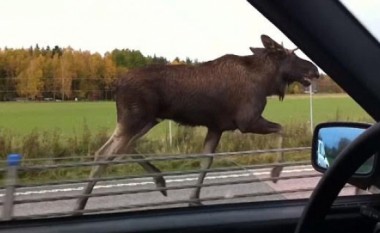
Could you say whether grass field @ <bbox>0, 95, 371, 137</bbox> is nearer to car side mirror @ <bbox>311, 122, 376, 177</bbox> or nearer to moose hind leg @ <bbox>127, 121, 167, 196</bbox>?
moose hind leg @ <bbox>127, 121, 167, 196</bbox>

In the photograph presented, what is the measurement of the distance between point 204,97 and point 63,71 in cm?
55

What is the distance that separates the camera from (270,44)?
9.22ft

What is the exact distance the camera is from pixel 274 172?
112 inches

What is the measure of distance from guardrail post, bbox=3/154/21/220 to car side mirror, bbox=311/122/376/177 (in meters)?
1.00

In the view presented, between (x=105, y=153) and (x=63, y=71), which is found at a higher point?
(x=63, y=71)

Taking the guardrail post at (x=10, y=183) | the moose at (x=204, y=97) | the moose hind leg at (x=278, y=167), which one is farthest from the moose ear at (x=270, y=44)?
the guardrail post at (x=10, y=183)

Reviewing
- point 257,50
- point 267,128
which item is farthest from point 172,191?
point 257,50

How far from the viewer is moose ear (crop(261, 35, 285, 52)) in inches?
108

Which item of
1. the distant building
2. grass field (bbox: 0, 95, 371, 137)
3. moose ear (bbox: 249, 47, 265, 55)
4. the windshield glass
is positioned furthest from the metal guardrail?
the windshield glass

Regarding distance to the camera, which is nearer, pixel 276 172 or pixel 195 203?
pixel 195 203

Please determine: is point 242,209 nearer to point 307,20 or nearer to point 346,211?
point 346,211

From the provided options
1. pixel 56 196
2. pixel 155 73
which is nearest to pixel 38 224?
pixel 56 196

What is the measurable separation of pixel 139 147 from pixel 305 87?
0.71 metres

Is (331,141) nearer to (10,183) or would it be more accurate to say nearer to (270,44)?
(270,44)
